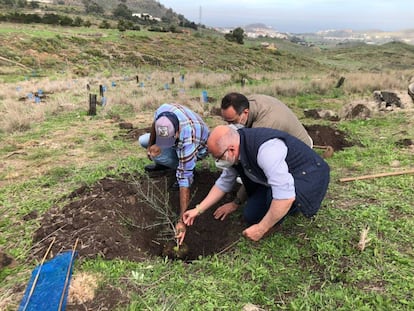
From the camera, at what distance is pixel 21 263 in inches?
106

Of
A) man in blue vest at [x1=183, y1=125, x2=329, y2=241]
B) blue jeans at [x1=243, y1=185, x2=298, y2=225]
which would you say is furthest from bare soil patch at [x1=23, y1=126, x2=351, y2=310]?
man in blue vest at [x1=183, y1=125, x2=329, y2=241]

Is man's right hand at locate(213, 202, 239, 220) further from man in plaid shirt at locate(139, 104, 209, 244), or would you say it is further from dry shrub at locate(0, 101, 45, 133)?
dry shrub at locate(0, 101, 45, 133)

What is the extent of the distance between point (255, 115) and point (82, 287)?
7.56 ft

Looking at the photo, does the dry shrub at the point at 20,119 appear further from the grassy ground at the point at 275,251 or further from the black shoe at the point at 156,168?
the black shoe at the point at 156,168

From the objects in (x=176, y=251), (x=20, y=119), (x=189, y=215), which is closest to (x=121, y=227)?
(x=176, y=251)

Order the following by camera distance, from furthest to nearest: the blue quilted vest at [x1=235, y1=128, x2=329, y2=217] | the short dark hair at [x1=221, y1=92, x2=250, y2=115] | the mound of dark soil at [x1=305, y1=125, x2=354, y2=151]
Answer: the mound of dark soil at [x1=305, y1=125, x2=354, y2=151] < the short dark hair at [x1=221, y1=92, x2=250, y2=115] < the blue quilted vest at [x1=235, y1=128, x2=329, y2=217]

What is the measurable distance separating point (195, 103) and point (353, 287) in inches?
271

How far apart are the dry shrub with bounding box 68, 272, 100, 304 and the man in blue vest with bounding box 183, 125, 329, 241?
0.84m

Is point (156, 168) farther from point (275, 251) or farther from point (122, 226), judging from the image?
point (275, 251)

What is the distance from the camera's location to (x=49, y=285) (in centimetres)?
235

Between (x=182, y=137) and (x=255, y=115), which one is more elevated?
(x=255, y=115)

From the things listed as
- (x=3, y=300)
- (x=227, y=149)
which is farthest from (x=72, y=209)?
(x=227, y=149)

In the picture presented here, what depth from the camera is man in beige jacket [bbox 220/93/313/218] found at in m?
3.34

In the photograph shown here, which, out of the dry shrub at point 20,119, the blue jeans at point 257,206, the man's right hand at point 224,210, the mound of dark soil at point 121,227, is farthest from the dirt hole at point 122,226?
the dry shrub at point 20,119
